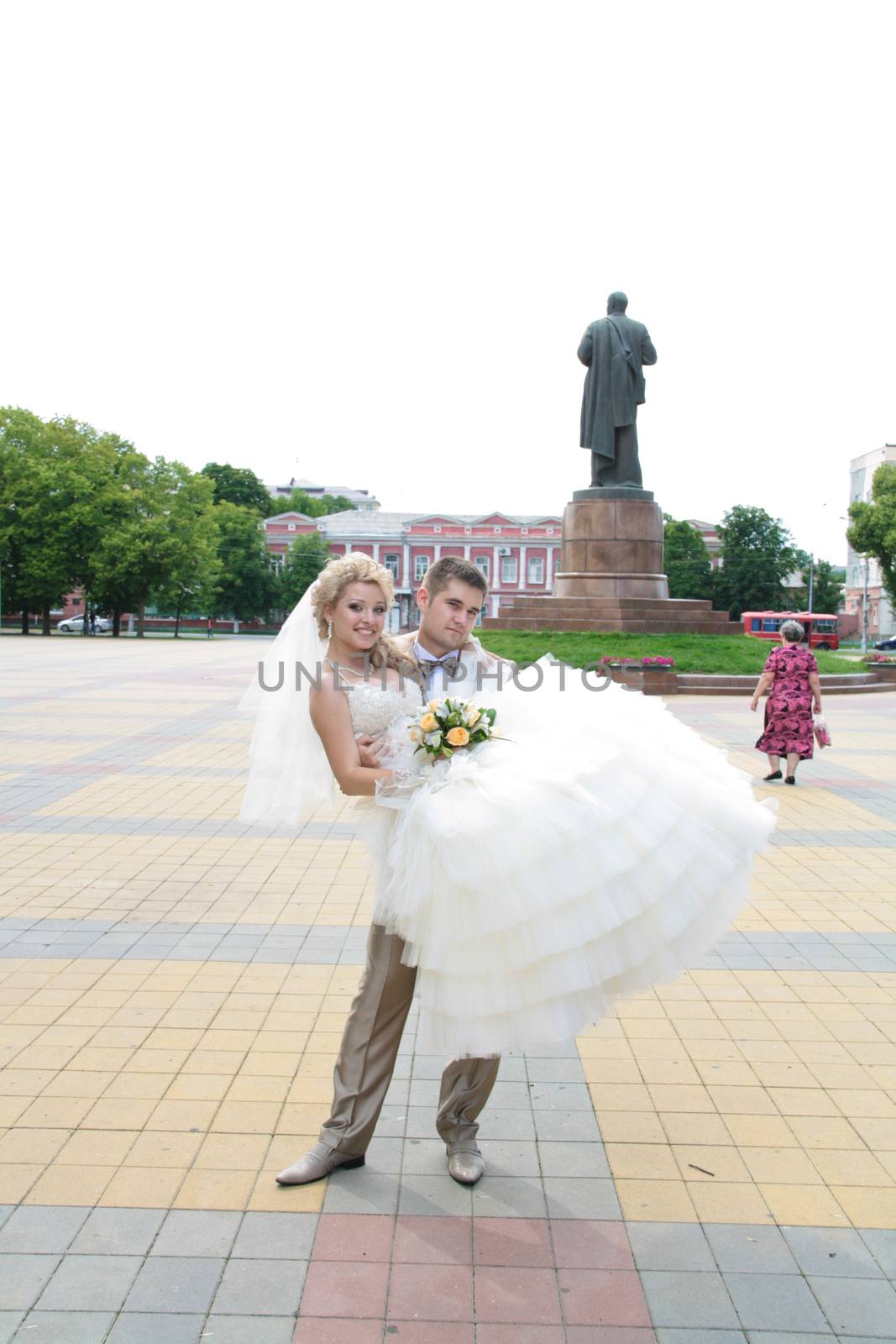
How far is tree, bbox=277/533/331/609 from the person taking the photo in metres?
78.4

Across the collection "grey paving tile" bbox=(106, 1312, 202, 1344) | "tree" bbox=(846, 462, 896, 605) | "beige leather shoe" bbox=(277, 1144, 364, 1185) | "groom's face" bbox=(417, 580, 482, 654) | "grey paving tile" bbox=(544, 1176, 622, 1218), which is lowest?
"grey paving tile" bbox=(544, 1176, 622, 1218)

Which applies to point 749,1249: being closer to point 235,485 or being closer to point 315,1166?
point 315,1166

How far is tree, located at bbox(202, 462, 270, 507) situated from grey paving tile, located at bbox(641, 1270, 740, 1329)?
89.3 meters

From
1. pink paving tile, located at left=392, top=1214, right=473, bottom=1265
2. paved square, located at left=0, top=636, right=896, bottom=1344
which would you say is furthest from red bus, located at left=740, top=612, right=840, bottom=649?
pink paving tile, located at left=392, top=1214, right=473, bottom=1265

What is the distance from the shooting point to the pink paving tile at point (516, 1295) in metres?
2.75

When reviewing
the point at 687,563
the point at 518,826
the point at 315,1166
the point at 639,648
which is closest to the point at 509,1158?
the point at 315,1166

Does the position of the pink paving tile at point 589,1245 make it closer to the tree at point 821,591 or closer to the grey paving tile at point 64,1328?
the grey paving tile at point 64,1328

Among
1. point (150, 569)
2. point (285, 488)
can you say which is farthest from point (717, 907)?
point (285, 488)

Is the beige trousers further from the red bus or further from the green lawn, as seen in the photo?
the red bus

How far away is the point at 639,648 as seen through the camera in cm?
2162

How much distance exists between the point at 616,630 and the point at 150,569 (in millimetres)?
38289

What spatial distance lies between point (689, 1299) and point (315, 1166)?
44.9 inches

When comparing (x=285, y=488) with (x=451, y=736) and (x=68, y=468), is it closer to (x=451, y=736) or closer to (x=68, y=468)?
(x=68, y=468)

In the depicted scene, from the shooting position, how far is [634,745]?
10.4 ft
